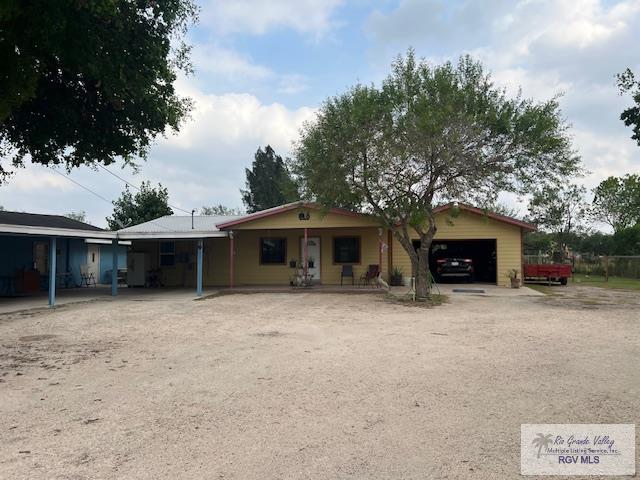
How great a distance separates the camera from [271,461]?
11.5 ft

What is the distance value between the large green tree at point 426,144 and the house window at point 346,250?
4757 millimetres

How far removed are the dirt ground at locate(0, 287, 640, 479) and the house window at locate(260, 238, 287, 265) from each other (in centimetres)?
995

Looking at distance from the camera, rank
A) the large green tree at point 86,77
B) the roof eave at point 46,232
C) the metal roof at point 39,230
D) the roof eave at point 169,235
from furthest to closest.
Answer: the roof eave at point 169,235
the metal roof at point 39,230
the roof eave at point 46,232
the large green tree at point 86,77

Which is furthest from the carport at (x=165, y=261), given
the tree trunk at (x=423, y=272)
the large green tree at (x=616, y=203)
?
the large green tree at (x=616, y=203)

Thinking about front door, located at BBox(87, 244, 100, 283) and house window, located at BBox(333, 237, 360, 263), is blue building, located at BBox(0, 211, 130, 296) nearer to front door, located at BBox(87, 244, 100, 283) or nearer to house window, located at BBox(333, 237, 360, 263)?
front door, located at BBox(87, 244, 100, 283)

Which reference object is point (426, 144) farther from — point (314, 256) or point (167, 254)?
point (167, 254)

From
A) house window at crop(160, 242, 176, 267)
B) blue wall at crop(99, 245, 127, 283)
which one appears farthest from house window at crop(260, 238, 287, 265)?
blue wall at crop(99, 245, 127, 283)

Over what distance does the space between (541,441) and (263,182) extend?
44.5 meters

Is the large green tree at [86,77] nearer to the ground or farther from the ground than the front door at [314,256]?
farther from the ground

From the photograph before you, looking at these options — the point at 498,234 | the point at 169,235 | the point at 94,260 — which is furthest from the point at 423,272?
the point at 94,260

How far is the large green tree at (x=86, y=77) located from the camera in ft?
22.9

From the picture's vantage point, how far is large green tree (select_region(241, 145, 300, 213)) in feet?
152

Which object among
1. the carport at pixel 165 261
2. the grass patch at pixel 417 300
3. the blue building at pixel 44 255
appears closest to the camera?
the grass patch at pixel 417 300

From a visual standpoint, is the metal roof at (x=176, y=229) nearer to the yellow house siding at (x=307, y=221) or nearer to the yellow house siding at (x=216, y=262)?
the yellow house siding at (x=216, y=262)
